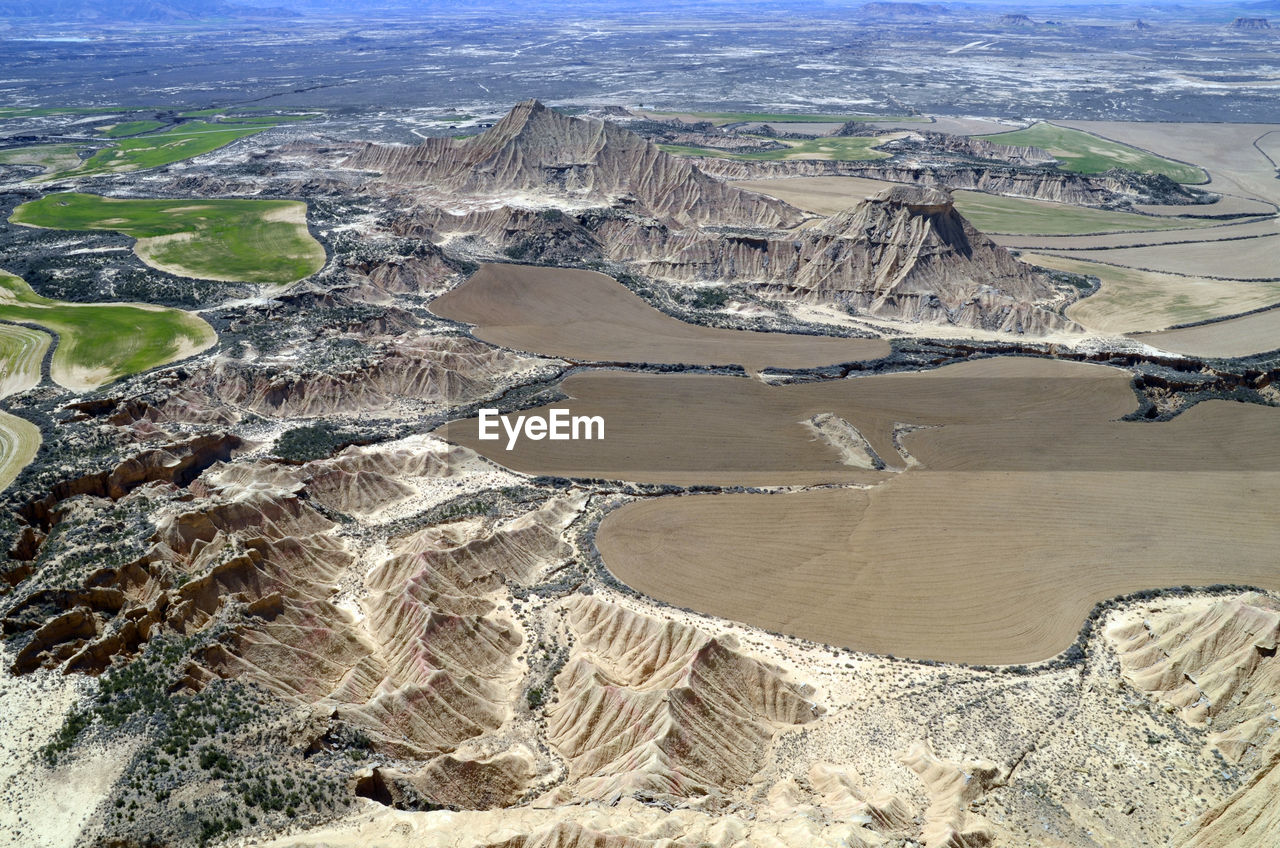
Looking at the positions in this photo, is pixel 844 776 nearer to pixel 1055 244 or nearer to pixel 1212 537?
pixel 1212 537

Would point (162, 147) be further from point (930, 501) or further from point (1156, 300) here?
point (930, 501)

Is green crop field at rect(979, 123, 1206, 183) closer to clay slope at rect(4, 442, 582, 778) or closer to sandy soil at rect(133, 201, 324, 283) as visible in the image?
sandy soil at rect(133, 201, 324, 283)

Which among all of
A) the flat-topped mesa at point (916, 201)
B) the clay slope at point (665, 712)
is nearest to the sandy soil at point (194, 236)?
the flat-topped mesa at point (916, 201)

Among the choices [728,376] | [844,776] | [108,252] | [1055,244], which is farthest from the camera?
[1055,244]

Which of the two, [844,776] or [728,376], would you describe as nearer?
[844,776]

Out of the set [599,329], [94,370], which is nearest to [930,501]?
[599,329]

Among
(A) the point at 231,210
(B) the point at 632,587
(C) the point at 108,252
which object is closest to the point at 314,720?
(B) the point at 632,587

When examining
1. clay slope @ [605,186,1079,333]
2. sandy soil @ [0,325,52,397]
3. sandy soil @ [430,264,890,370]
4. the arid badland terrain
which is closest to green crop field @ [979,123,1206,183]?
the arid badland terrain
